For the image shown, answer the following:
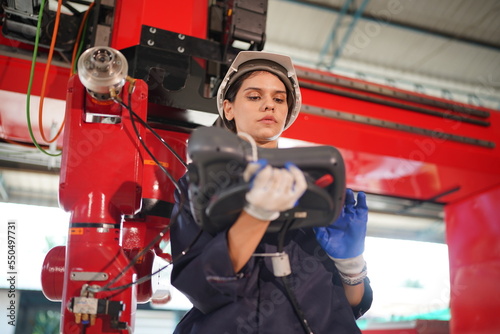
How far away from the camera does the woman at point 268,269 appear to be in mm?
902

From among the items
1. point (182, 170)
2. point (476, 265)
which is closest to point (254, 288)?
point (182, 170)

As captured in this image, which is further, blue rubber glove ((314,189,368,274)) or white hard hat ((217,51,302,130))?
white hard hat ((217,51,302,130))

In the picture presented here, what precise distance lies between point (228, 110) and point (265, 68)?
202 mm

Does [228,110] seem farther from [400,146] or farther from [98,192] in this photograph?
[400,146]

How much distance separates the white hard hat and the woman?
167mm

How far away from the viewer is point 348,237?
1.06 metres

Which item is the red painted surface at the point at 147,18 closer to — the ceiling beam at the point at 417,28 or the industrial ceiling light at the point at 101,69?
the industrial ceiling light at the point at 101,69

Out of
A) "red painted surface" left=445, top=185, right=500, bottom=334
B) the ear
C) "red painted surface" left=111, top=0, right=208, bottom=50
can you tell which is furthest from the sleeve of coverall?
"red painted surface" left=445, top=185, right=500, bottom=334

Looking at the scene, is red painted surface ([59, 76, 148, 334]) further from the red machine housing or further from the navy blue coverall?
the navy blue coverall

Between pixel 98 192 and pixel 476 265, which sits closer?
pixel 98 192

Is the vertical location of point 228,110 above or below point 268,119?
above

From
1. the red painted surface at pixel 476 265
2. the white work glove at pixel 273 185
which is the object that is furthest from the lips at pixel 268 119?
the red painted surface at pixel 476 265

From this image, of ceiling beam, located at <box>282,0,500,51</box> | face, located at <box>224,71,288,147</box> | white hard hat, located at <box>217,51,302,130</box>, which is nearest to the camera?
face, located at <box>224,71,288,147</box>

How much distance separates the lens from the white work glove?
30.6 inches
